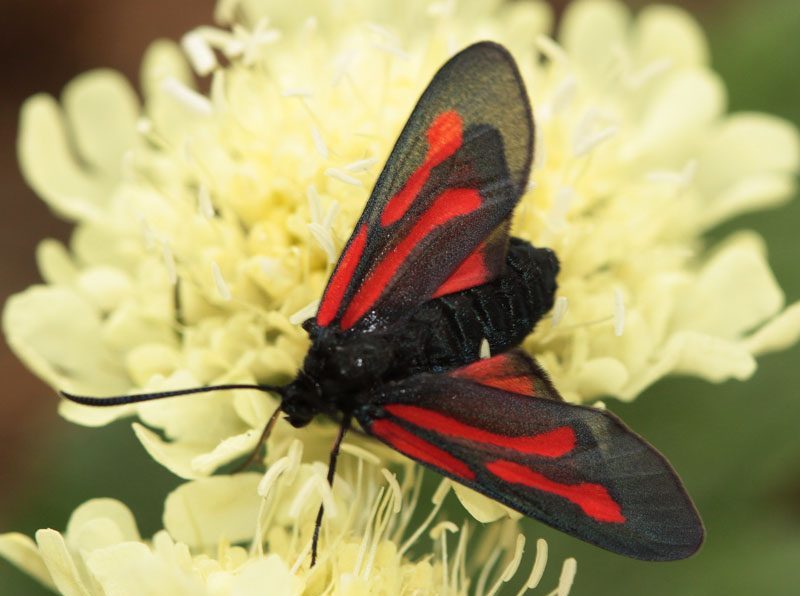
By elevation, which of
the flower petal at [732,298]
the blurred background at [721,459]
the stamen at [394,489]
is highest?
the stamen at [394,489]

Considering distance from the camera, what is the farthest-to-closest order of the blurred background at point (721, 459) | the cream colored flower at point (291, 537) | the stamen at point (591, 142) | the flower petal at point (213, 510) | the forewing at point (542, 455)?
the blurred background at point (721, 459) < the stamen at point (591, 142) < the flower petal at point (213, 510) < the cream colored flower at point (291, 537) < the forewing at point (542, 455)

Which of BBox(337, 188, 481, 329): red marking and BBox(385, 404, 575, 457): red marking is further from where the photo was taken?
BBox(337, 188, 481, 329): red marking

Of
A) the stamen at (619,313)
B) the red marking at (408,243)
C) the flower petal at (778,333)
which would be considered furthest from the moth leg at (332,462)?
the flower petal at (778,333)

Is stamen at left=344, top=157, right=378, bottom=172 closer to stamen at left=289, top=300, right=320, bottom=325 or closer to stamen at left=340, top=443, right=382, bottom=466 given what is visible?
stamen at left=289, top=300, right=320, bottom=325

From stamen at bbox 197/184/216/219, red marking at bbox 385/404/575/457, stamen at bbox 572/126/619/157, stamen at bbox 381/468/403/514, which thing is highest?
stamen at bbox 197/184/216/219

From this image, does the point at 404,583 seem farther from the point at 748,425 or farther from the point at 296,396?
the point at 748,425

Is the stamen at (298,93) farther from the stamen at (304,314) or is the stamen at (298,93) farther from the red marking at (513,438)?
the red marking at (513,438)

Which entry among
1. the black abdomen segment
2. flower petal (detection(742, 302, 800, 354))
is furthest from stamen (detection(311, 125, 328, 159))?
flower petal (detection(742, 302, 800, 354))

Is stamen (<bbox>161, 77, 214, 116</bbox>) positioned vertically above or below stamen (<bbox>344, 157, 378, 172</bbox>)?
above
